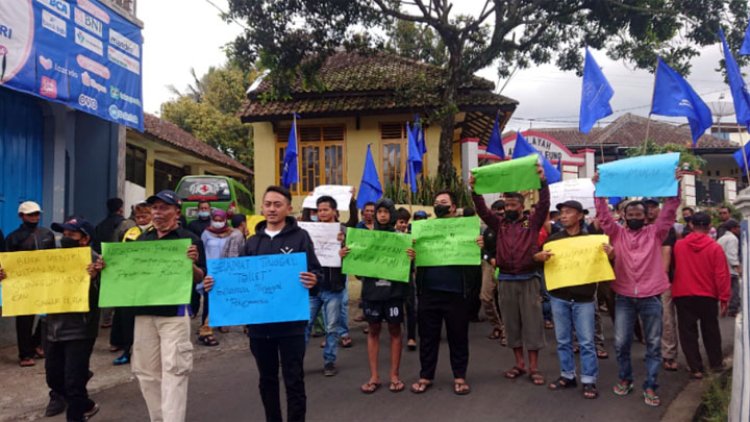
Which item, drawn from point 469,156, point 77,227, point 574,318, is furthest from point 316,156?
point 574,318

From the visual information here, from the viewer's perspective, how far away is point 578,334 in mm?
5273

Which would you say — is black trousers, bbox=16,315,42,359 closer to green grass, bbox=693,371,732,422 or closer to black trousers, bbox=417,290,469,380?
black trousers, bbox=417,290,469,380

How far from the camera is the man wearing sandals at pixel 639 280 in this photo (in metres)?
5.09

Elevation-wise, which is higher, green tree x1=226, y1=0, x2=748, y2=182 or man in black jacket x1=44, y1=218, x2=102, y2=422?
green tree x1=226, y1=0, x2=748, y2=182

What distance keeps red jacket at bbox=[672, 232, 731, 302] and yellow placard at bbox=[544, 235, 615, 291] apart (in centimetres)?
140

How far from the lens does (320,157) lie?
1841 cm

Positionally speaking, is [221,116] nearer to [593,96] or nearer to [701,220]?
[593,96]

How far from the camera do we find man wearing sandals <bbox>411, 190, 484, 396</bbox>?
5.35m

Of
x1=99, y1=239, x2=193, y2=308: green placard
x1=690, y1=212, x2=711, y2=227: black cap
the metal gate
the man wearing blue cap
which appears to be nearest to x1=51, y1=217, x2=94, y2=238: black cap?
x1=99, y1=239, x2=193, y2=308: green placard

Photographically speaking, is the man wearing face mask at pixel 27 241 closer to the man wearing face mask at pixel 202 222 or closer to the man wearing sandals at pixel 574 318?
the man wearing face mask at pixel 202 222

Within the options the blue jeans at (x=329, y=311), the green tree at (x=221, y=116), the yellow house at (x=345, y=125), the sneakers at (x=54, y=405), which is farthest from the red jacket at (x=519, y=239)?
the green tree at (x=221, y=116)

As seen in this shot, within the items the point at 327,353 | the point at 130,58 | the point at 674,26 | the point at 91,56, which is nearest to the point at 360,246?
the point at 327,353

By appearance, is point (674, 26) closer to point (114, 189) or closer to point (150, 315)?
point (114, 189)

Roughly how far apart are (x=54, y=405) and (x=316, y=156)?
546 inches
